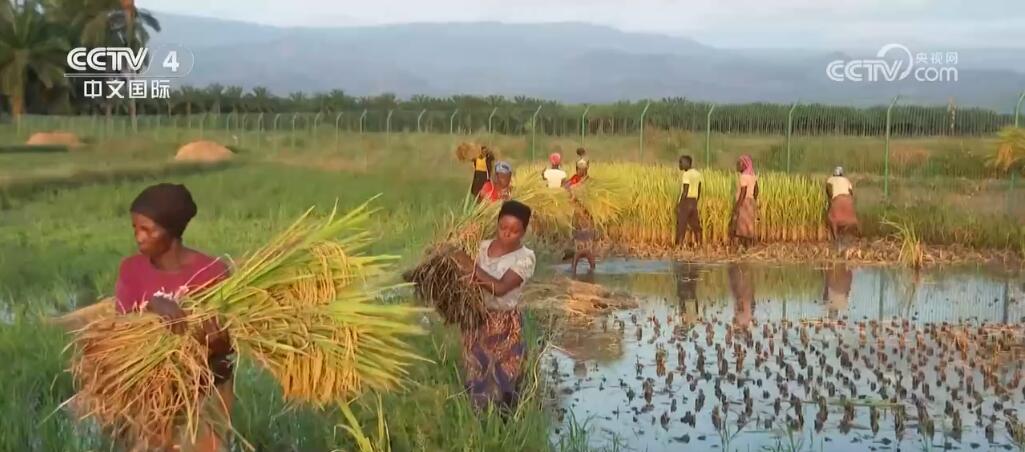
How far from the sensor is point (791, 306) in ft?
30.9

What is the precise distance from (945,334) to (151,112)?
18.7m

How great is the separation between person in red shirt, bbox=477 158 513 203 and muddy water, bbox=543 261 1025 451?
96 centimetres

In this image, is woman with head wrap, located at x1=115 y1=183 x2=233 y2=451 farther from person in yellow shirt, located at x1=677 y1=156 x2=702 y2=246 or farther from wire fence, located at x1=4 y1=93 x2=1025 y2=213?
wire fence, located at x1=4 y1=93 x2=1025 y2=213

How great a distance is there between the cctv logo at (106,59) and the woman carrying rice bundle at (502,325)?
1503 cm

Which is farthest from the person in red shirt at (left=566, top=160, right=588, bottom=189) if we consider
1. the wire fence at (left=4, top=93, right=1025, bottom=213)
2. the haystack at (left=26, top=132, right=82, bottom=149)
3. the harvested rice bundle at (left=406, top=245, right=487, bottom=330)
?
the haystack at (left=26, top=132, right=82, bottom=149)

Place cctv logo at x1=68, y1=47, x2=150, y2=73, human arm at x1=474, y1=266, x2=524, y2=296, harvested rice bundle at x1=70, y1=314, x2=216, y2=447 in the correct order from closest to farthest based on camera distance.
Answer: harvested rice bundle at x1=70, y1=314, x2=216, y2=447 < human arm at x1=474, y1=266, x2=524, y2=296 < cctv logo at x1=68, y1=47, x2=150, y2=73

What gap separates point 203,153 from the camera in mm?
21984

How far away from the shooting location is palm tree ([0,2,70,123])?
71.4ft

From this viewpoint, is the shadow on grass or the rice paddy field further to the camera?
the shadow on grass

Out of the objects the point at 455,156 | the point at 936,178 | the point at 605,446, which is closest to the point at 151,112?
the point at 455,156

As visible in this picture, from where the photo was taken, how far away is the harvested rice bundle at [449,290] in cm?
498

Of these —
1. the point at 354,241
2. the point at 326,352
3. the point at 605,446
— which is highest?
the point at 354,241

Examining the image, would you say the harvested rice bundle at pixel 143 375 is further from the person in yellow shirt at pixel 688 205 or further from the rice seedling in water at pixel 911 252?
the rice seedling in water at pixel 911 252

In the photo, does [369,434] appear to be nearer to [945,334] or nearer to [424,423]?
[424,423]
